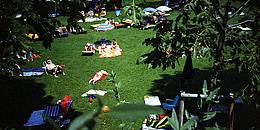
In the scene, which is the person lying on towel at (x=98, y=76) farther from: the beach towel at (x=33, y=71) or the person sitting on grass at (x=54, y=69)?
the beach towel at (x=33, y=71)

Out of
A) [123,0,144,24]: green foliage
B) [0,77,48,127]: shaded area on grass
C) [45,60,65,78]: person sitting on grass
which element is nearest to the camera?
[123,0,144,24]: green foliage

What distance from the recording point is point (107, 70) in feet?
48.7

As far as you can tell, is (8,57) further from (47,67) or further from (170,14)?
(170,14)

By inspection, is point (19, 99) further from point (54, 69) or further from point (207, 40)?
point (207, 40)

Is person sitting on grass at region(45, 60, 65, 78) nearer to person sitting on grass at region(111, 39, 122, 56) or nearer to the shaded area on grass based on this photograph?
the shaded area on grass

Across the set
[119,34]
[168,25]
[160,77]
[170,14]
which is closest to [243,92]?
[168,25]

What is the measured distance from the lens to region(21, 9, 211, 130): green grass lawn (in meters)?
11.8

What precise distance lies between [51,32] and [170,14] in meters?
22.5

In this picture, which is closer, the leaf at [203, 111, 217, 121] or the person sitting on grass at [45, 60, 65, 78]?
the leaf at [203, 111, 217, 121]

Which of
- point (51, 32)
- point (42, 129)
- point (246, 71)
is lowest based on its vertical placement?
point (42, 129)

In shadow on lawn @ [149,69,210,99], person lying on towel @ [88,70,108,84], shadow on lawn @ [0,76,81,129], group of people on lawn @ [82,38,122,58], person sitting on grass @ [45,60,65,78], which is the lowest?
shadow on lawn @ [0,76,81,129]

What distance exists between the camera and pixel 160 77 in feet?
45.2

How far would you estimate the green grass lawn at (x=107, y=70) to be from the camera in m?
11.8

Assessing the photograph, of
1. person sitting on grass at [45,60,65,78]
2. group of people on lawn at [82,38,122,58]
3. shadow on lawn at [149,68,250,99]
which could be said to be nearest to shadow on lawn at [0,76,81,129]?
person sitting on grass at [45,60,65,78]
